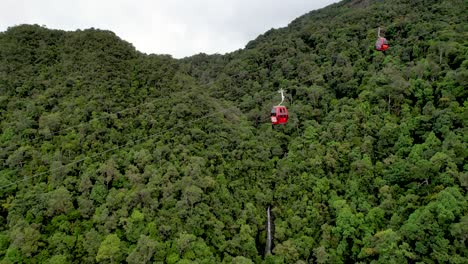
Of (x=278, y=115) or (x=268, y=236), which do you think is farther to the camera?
(x=268, y=236)

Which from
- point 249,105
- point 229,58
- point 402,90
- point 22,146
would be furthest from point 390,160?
point 229,58

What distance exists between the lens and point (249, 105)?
5841 centimetres

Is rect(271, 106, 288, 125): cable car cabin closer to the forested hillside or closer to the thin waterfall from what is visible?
the forested hillside

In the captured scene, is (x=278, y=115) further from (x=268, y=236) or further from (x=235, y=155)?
(x=235, y=155)

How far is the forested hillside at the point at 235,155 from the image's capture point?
3497 cm

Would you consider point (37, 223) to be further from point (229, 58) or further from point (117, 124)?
point (229, 58)

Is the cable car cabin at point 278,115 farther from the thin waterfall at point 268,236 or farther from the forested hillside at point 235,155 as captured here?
the thin waterfall at point 268,236

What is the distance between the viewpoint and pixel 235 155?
46.7 m

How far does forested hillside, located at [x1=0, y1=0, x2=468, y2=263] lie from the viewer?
1377 inches

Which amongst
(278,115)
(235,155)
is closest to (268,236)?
(235,155)

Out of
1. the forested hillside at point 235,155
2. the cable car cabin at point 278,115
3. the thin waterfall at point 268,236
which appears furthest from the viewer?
the thin waterfall at point 268,236

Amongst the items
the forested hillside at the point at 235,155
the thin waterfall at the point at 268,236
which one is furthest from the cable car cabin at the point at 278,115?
the thin waterfall at the point at 268,236

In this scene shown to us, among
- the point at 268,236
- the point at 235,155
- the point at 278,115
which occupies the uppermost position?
the point at 278,115

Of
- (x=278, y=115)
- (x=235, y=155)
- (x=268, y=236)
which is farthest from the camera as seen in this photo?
(x=235, y=155)
